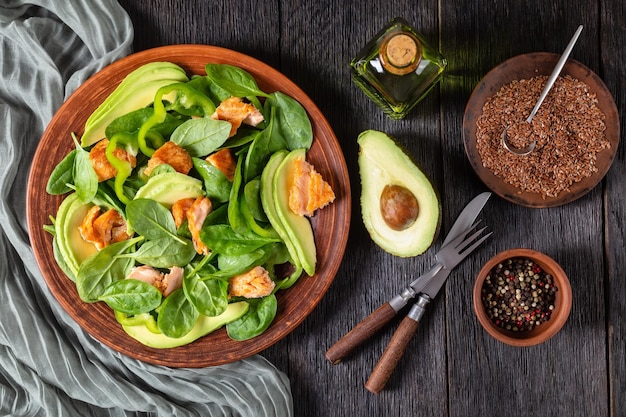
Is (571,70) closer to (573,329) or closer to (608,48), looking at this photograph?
(608,48)

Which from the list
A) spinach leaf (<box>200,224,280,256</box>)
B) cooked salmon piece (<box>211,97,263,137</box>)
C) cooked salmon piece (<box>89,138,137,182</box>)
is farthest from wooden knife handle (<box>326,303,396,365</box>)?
cooked salmon piece (<box>89,138,137,182</box>)

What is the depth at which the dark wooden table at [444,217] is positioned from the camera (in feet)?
5.33

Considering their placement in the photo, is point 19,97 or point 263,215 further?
point 19,97

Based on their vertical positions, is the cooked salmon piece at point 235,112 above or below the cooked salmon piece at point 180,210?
above

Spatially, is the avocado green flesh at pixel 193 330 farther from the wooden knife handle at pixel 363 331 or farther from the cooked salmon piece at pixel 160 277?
the wooden knife handle at pixel 363 331

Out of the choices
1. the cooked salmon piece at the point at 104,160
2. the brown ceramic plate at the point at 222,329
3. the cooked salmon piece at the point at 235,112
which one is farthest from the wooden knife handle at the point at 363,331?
the cooked salmon piece at the point at 104,160

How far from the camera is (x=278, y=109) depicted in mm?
1469

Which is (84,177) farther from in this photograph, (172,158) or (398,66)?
(398,66)

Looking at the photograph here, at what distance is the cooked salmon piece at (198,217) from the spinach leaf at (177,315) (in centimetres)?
12

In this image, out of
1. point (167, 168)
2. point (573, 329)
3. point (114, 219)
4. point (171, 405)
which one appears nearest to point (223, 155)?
point (167, 168)

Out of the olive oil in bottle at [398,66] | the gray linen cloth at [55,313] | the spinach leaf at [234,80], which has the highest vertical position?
the olive oil in bottle at [398,66]

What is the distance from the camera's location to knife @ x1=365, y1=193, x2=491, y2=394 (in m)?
1.54

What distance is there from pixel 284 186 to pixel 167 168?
27cm

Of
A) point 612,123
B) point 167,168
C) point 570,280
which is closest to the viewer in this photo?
point 167,168
